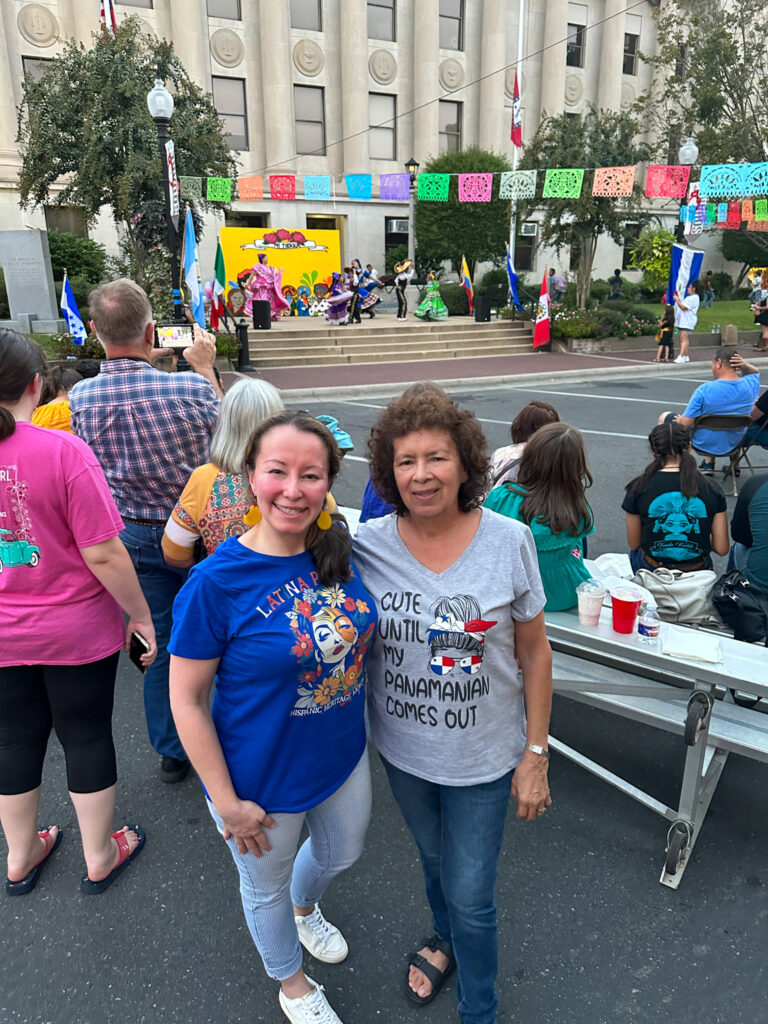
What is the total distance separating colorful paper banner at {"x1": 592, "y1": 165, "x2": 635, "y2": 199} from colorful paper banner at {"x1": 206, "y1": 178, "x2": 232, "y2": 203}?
29.8ft

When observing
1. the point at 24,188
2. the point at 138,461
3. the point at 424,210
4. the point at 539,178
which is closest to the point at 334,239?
the point at 424,210

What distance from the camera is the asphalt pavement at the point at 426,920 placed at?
7.22ft

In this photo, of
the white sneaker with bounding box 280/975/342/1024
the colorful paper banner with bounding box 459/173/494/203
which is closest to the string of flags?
the colorful paper banner with bounding box 459/173/494/203

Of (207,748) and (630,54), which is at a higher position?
(630,54)

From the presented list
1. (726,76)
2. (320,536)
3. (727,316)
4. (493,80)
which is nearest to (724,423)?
(320,536)

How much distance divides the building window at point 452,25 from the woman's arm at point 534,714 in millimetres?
36783

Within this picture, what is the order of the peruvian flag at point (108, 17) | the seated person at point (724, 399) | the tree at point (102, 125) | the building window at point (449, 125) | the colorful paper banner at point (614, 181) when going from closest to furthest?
the seated person at point (724, 399) → the tree at point (102, 125) → the peruvian flag at point (108, 17) → the colorful paper banner at point (614, 181) → the building window at point (449, 125)

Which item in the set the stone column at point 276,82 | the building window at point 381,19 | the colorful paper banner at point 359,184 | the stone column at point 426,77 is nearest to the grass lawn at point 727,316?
the colorful paper banner at point 359,184

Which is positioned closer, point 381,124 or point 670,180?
point 670,180

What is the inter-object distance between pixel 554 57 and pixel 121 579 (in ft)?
128

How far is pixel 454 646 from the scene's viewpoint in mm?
1746

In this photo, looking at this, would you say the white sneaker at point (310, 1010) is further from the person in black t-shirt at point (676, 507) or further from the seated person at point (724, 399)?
the seated person at point (724, 399)

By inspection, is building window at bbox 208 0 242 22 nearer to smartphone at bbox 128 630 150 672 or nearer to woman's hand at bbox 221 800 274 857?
smartphone at bbox 128 630 150 672

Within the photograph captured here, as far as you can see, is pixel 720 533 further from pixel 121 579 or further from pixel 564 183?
pixel 564 183
